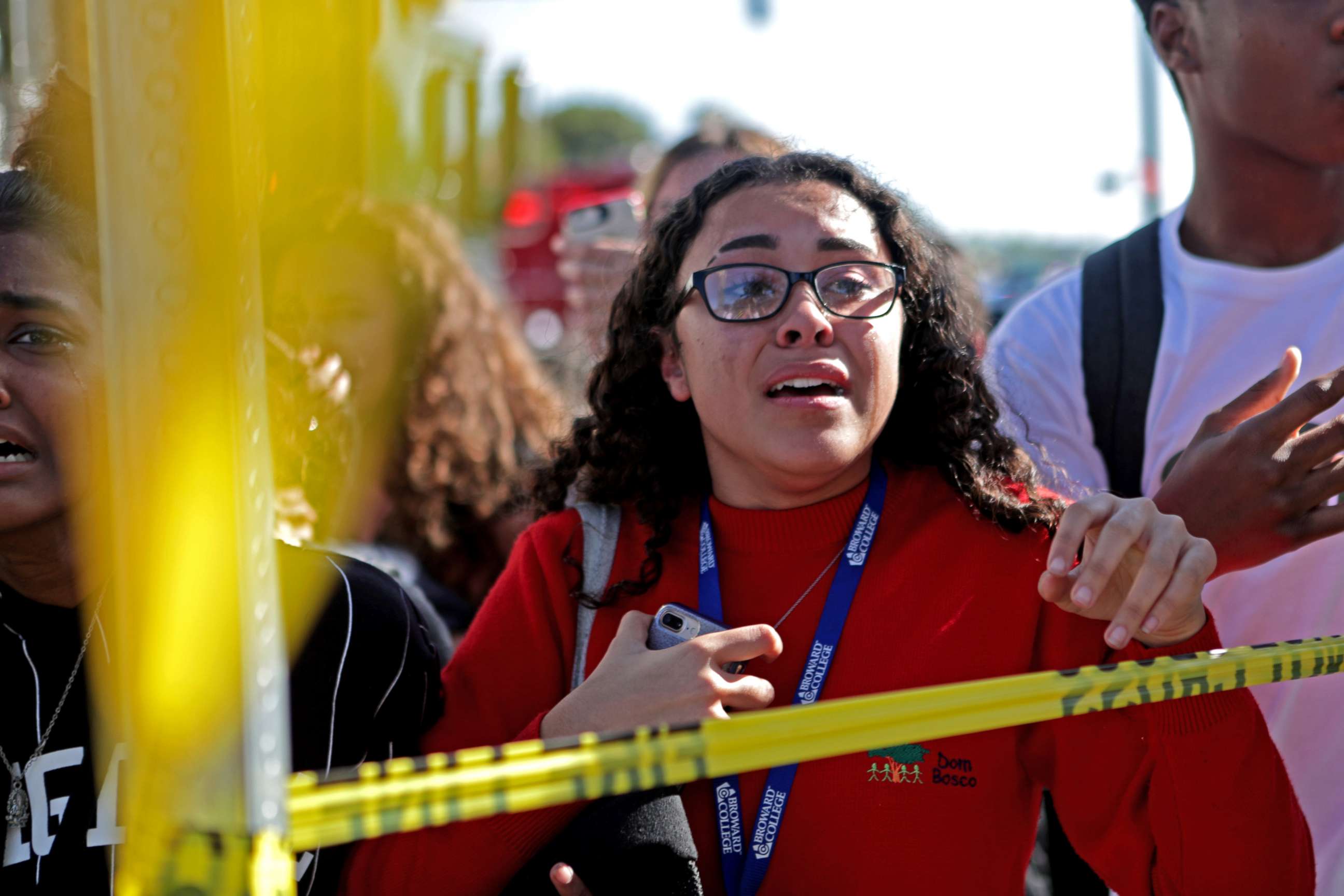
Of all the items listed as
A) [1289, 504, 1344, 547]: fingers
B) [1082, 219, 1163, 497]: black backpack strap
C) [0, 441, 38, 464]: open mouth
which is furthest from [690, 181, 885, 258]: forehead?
[0, 441, 38, 464]: open mouth

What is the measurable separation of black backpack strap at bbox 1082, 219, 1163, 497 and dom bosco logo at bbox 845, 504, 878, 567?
67 centimetres

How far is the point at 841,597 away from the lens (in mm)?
1755

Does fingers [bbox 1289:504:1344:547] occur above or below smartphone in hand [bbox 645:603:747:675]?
above

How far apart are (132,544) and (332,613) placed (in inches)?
31.9

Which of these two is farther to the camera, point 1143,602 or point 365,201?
point 365,201

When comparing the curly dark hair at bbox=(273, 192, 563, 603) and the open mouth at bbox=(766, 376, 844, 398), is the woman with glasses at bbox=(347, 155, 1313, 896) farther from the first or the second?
the curly dark hair at bbox=(273, 192, 563, 603)

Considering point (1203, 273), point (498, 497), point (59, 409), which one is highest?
point (1203, 273)

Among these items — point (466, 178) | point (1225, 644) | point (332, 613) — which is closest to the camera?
point (332, 613)

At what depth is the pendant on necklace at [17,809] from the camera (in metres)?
1.55

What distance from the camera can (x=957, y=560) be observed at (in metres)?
1.78

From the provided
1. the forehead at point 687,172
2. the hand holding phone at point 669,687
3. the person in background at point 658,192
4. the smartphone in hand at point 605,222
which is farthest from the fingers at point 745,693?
the smartphone in hand at point 605,222

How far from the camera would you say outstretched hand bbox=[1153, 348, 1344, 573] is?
176 cm

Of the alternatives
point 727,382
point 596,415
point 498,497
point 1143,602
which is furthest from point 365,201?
point 1143,602

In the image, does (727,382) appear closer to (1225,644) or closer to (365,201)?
(1225,644)
